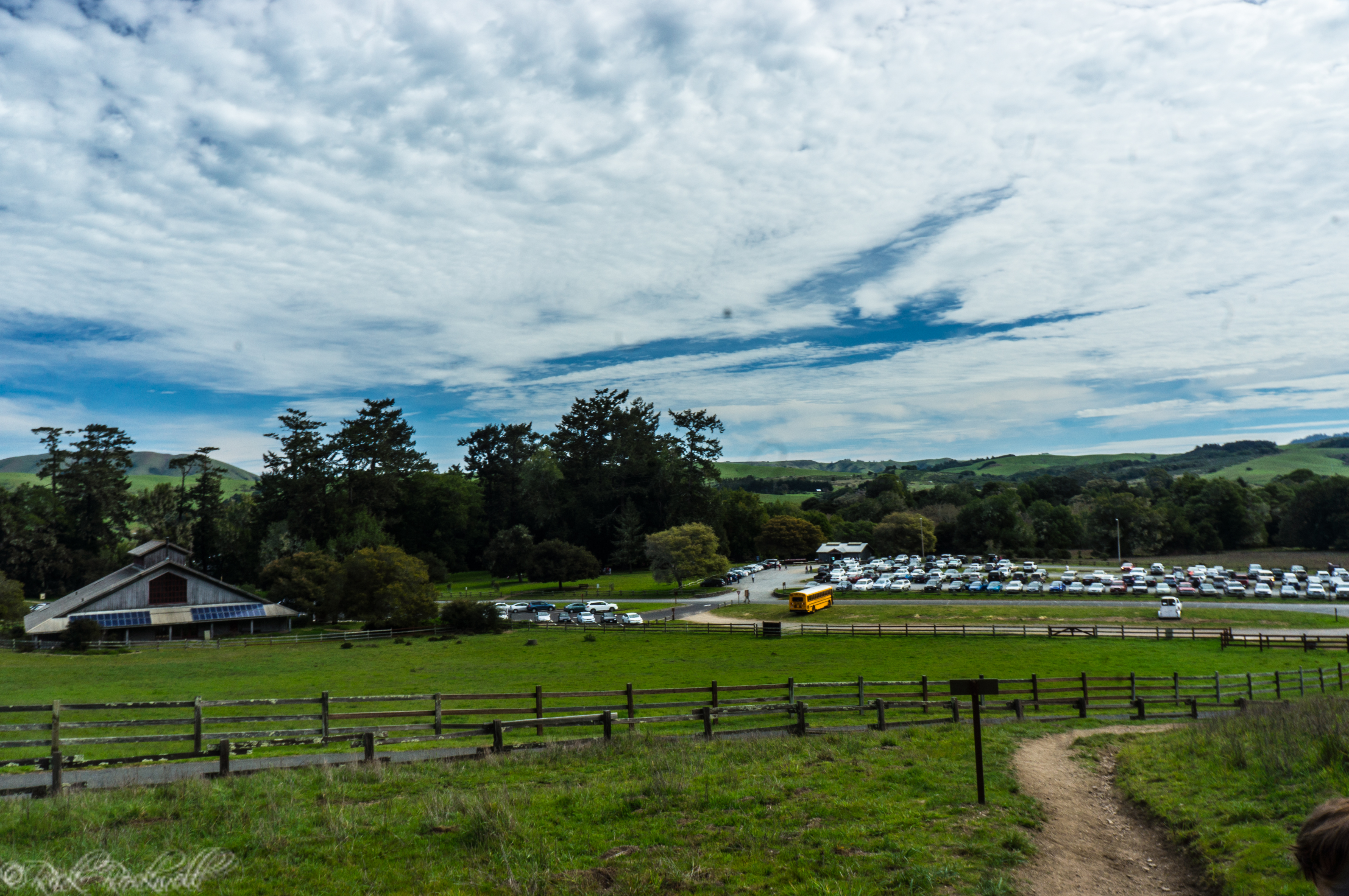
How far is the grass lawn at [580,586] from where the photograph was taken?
278 ft

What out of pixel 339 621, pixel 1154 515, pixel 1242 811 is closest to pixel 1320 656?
pixel 1242 811

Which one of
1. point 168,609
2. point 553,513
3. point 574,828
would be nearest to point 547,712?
point 574,828

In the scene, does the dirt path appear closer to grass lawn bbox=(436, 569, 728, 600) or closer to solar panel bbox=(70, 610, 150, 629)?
solar panel bbox=(70, 610, 150, 629)

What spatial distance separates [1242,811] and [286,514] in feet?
324

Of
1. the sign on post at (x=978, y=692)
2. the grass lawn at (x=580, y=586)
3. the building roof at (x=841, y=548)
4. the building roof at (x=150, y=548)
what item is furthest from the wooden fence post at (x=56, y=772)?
the building roof at (x=841, y=548)

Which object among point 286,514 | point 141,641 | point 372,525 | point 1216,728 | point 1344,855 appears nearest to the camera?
point 1344,855

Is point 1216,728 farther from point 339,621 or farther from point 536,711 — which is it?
point 339,621

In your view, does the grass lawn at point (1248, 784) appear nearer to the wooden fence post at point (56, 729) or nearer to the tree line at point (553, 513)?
the wooden fence post at point (56, 729)

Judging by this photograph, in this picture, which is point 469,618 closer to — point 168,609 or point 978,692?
point 168,609

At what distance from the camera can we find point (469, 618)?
57250 millimetres

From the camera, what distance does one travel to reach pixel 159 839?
8.95m

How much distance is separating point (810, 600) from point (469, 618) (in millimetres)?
29016

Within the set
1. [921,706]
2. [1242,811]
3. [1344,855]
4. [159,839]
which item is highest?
[1344,855]

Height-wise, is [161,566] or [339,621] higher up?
[161,566]
